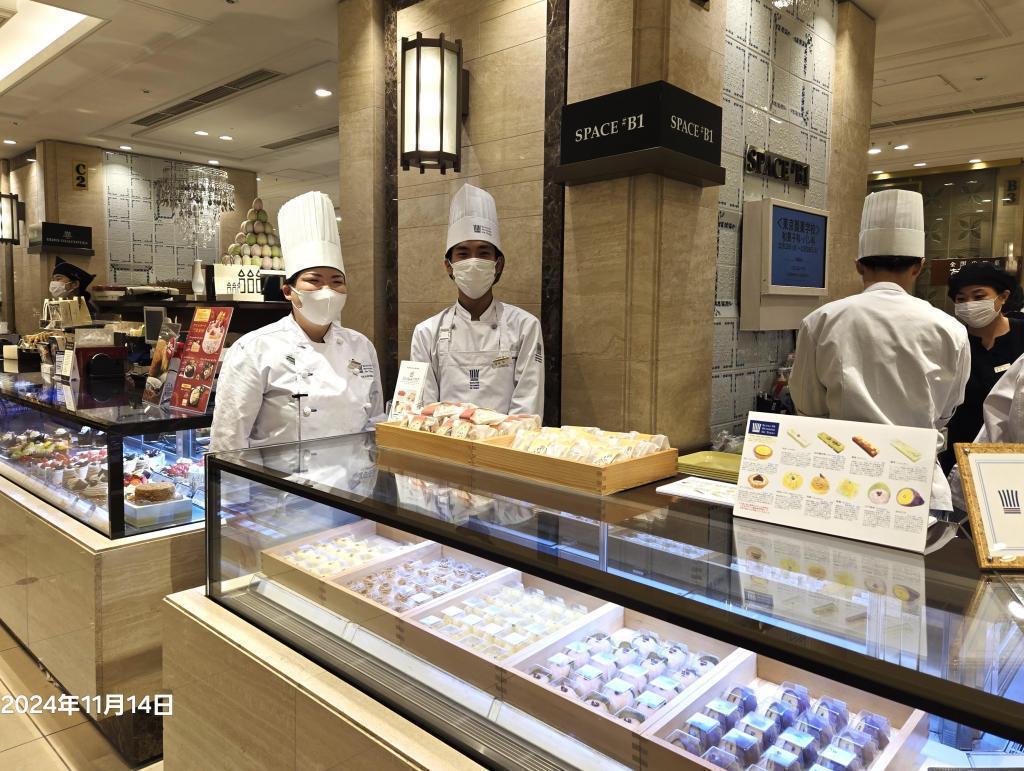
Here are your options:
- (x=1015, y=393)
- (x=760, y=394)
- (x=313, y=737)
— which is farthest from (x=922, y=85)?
(x=313, y=737)

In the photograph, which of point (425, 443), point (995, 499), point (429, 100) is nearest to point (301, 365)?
point (425, 443)

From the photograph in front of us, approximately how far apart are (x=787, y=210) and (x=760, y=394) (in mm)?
1061

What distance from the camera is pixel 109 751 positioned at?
8.96ft

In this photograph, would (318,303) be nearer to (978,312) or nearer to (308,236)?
(308,236)

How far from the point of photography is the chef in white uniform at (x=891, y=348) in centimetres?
250

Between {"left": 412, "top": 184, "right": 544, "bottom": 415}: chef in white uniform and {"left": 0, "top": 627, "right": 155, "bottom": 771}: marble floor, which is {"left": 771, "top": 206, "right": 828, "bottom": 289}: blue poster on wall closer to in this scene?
{"left": 412, "top": 184, "right": 544, "bottom": 415}: chef in white uniform

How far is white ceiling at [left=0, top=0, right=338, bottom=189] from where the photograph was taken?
5.23 meters

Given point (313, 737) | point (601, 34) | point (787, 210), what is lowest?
point (313, 737)

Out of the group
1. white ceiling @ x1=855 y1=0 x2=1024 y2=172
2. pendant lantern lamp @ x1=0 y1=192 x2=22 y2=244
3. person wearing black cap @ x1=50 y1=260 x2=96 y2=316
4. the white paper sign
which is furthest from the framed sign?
pendant lantern lamp @ x1=0 y1=192 x2=22 y2=244

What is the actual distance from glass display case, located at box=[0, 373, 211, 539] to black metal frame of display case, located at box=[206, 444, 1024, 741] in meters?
1.43

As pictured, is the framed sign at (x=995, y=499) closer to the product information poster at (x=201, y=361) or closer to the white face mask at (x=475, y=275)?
the white face mask at (x=475, y=275)

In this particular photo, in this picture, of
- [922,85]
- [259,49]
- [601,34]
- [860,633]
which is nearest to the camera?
[860,633]

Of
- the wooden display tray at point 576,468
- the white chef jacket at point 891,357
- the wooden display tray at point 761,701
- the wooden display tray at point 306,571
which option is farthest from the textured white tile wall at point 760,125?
the wooden display tray at point 761,701

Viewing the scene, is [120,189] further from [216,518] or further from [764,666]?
[764,666]
